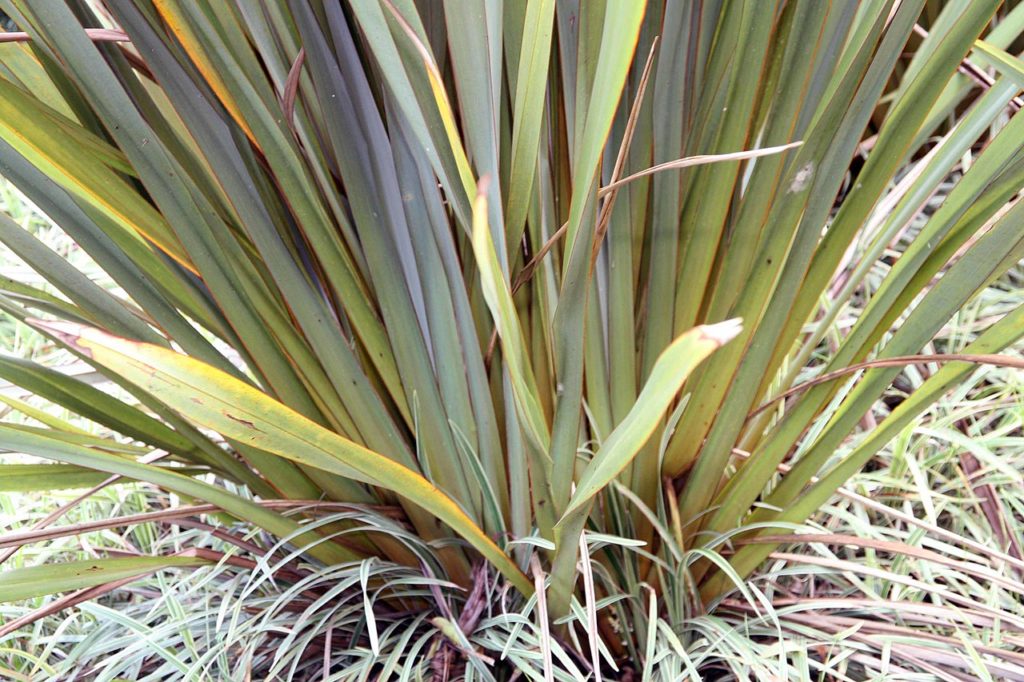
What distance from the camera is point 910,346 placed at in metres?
0.54

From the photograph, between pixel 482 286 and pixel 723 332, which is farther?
pixel 482 286

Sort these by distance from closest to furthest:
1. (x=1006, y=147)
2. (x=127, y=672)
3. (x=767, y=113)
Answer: (x=1006, y=147) → (x=767, y=113) → (x=127, y=672)

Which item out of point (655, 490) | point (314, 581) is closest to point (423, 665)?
point (314, 581)

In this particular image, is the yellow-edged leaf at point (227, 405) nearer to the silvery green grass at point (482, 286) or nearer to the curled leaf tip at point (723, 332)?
the silvery green grass at point (482, 286)

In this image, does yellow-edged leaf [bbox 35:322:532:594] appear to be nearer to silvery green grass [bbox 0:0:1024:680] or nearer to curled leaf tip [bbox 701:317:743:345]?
silvery green grass [bbox 0:0:1024:680]

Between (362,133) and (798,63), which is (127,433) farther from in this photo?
(798,63)

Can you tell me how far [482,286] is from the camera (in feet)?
1.44

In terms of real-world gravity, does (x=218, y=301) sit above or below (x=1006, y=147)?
below

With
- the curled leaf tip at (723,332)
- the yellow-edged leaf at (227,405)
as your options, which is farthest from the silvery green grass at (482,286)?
the curled leaf tip at (723,332)

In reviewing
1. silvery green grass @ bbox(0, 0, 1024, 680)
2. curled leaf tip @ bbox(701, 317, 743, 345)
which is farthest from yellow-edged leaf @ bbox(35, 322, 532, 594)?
curled leaf tip @ bbox(701, 317, 743, 345)

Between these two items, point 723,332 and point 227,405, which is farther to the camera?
point 227,405

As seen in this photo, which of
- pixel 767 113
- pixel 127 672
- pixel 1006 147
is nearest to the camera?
pixel 1006 147

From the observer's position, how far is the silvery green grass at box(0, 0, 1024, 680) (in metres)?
0.48

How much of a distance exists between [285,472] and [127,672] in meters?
0.31
